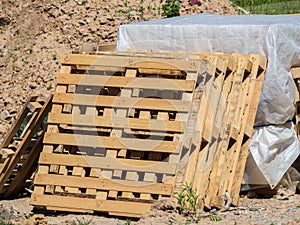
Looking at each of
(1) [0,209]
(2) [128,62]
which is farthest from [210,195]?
(1) [0,209]

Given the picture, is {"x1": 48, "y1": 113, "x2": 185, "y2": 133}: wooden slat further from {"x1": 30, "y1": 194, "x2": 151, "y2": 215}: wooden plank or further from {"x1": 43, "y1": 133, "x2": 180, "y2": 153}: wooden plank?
{"x1": 30, "y1": 194, "x2": 151, "y2": 215}: wooden plank

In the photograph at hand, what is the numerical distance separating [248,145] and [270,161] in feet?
1.21

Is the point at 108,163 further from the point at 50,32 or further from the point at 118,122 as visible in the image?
the point at 50,32

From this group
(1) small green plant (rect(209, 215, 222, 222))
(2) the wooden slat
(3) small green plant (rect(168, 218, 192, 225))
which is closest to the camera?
(3) small green plant (rect(168, 218, 192, 225))

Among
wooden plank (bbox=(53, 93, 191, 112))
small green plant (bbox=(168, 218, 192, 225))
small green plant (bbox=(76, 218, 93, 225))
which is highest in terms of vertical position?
wooden plank (bbox=(53, 93, 191, 112))

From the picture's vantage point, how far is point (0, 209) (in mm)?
7617

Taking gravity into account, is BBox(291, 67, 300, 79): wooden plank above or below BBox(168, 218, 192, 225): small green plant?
above

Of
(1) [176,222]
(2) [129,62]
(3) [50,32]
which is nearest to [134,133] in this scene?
(2) [129,62]

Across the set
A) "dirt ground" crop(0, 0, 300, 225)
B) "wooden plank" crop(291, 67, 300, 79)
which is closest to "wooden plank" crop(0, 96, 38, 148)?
"wooden plank" crop(291, 67, 300, 79)

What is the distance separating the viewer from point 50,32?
47.5 ft

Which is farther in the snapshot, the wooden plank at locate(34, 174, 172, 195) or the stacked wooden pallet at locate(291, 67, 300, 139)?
the stacked wooden pallet at locate(291, 67, 300, 139)

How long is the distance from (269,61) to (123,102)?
1.88 m

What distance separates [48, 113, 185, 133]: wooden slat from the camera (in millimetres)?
7363

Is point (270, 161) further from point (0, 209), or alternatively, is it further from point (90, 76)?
point (0, 209)
